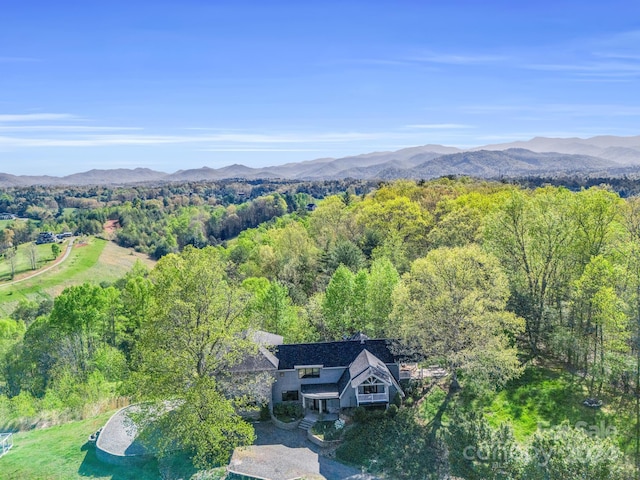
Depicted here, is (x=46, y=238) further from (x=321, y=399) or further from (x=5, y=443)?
(x=321, y=399)

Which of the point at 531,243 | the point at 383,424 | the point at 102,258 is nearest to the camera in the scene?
the point at 383,424

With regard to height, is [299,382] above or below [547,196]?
below

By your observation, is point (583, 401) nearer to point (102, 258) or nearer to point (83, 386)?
point (83, 386)

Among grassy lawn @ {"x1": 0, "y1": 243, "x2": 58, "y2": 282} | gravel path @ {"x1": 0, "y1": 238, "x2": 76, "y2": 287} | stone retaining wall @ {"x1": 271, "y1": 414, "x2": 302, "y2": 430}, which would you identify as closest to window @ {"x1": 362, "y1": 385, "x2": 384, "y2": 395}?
stone retaining wall @ {"x1": 271, "y1": 414, "x2": 302, "y2": 430}

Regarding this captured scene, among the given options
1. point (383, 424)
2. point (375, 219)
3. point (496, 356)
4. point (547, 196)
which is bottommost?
point (383, 424)

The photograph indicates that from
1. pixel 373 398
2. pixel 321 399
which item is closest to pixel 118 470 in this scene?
pixel 321 399

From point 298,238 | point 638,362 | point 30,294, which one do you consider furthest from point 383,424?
point 30,294

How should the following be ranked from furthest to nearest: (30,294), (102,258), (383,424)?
(102,258) < (30,294) < (383,424)

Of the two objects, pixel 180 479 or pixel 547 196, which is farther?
pixel 547 196
